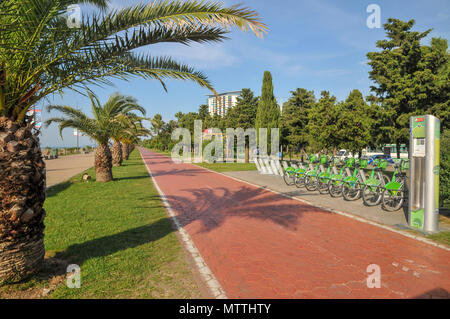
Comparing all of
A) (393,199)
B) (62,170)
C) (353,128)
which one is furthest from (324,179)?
(62,170)

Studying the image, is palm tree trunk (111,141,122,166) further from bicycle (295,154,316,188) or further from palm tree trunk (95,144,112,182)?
bicycle (295,154,316,188)

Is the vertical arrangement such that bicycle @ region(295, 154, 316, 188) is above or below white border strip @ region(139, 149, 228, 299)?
above

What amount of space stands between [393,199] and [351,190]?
62.3 inches

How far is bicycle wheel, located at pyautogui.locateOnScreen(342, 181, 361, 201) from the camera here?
866cm

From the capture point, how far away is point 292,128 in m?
26.8

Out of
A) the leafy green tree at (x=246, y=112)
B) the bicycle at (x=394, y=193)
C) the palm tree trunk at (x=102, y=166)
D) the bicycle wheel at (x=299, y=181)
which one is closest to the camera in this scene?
→ the bicycle at (x=394, y=193)

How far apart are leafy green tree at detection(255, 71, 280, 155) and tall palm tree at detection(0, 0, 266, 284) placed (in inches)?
818

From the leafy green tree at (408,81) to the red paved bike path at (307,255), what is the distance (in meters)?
11.5

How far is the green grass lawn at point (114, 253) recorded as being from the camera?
3.56 meters

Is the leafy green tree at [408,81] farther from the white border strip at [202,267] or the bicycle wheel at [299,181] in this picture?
the white border strip at [202,267]

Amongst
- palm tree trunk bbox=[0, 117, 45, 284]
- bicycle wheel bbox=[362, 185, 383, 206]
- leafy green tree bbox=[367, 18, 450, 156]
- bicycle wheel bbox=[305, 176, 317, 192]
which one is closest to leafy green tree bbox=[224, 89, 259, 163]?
leafy green tree bbox=[367, 18, 450, 156]

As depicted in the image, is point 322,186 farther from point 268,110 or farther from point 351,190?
point 268,110

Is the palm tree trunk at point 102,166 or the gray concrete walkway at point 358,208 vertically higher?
the palm tree trunk at point 102,166

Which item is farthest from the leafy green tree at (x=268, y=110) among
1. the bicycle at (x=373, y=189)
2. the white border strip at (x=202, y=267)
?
the white border strip at (x=202, y=267)
